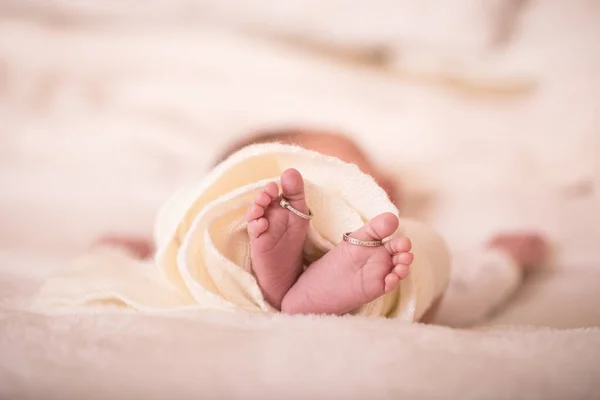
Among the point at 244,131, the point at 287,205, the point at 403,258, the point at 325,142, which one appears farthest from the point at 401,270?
the point at 244,131

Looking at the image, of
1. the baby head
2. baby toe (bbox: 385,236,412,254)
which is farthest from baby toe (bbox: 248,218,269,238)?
the baby head

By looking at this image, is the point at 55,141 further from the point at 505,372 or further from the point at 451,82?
the point at 505,372

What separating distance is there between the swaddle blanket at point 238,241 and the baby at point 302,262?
0.10 ft

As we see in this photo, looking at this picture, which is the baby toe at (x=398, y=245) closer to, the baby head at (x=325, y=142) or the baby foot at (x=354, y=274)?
the baby foot at (x=354, y=274)

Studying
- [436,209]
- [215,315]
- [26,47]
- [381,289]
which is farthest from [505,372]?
[26,47]

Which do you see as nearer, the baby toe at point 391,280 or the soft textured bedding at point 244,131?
the soft textured bedding at point 244,131

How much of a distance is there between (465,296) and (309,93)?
688mm

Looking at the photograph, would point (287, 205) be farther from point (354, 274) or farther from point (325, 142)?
point (325, 142)

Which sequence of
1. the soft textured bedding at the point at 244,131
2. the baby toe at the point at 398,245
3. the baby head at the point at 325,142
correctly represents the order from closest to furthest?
the soft textured bedding at the point at 244,131
the baby toe at the point at 398,245
the baby head at the point at 325,142

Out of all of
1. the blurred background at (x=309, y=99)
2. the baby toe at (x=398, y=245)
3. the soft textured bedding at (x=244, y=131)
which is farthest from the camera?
the blurred background at (x=309, y=99)

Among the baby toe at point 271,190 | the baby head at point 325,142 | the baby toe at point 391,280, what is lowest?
the baby toe at point 391,280

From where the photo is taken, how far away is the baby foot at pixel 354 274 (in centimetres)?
47

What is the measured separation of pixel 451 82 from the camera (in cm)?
136

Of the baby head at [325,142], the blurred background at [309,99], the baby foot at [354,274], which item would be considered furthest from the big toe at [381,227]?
the blurred background at [309,99]
